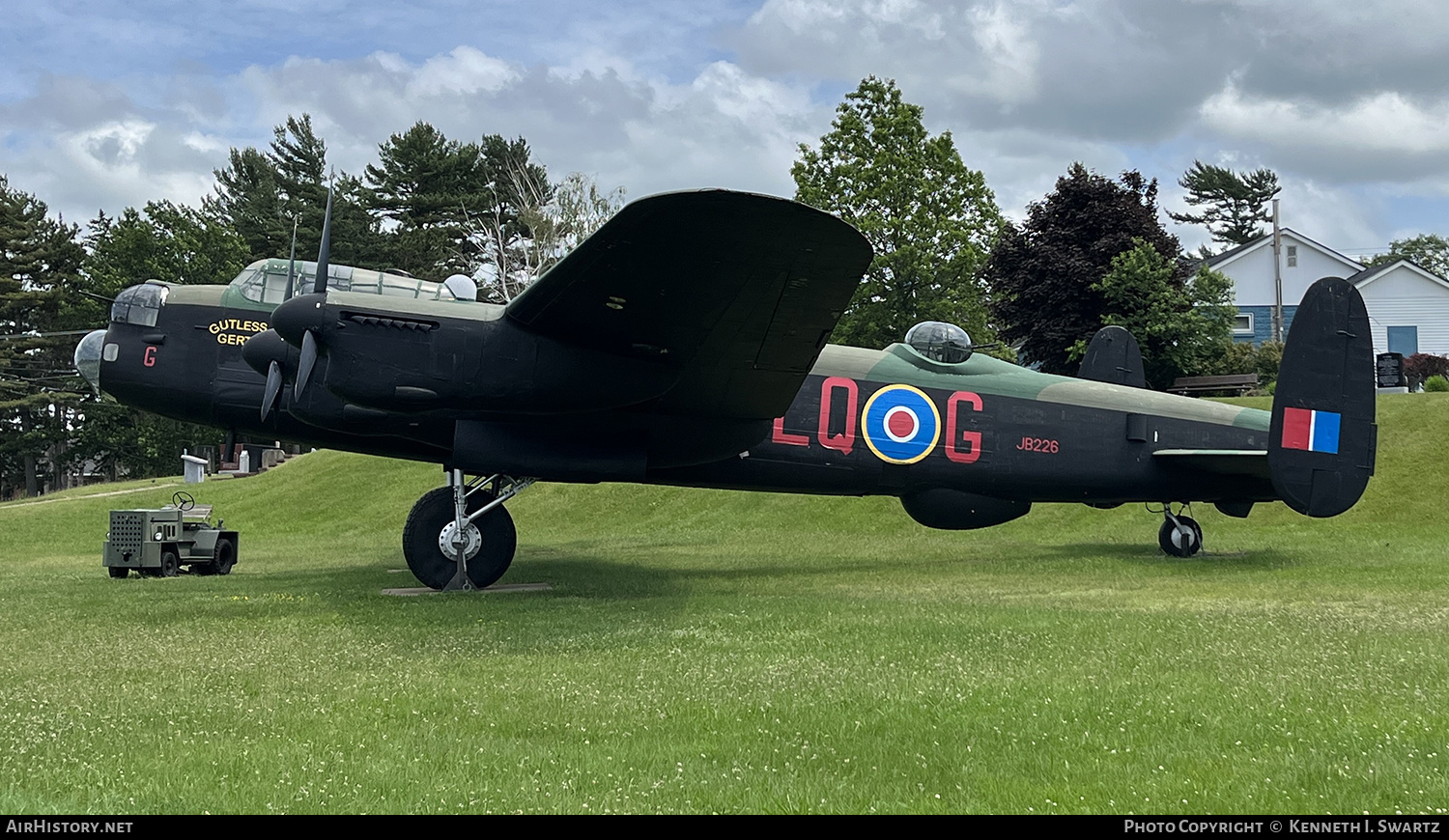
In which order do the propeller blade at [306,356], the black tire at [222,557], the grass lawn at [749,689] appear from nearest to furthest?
the grass lawn at [749,689] → the propeller blade at [306,356] → the black tire at [222,557]

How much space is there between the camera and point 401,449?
13.1 meters

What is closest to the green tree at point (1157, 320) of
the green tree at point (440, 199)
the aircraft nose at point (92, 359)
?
the aircraft nose at point (92, 359)

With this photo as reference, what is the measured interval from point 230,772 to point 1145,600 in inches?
354

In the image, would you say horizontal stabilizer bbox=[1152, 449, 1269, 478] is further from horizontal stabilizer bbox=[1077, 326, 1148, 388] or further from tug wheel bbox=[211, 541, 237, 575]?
tug wheel bbox=[211, 541, 237, 575]

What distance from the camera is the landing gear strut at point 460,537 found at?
12.2 m

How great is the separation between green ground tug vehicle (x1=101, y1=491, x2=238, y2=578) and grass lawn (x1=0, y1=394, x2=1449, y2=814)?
57 cm

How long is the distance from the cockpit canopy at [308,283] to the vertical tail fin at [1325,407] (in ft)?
36.2

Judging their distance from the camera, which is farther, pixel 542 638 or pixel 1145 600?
pixel 1145 600

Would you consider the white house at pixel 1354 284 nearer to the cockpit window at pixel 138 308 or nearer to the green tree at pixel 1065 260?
the green tree at pixel 1065 260

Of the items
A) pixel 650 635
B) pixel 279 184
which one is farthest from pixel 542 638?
pixel 279 184

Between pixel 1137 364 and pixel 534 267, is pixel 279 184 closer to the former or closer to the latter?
pixel 534 267

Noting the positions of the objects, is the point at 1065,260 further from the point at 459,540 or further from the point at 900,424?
the point at 459,540

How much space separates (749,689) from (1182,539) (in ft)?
38.4
